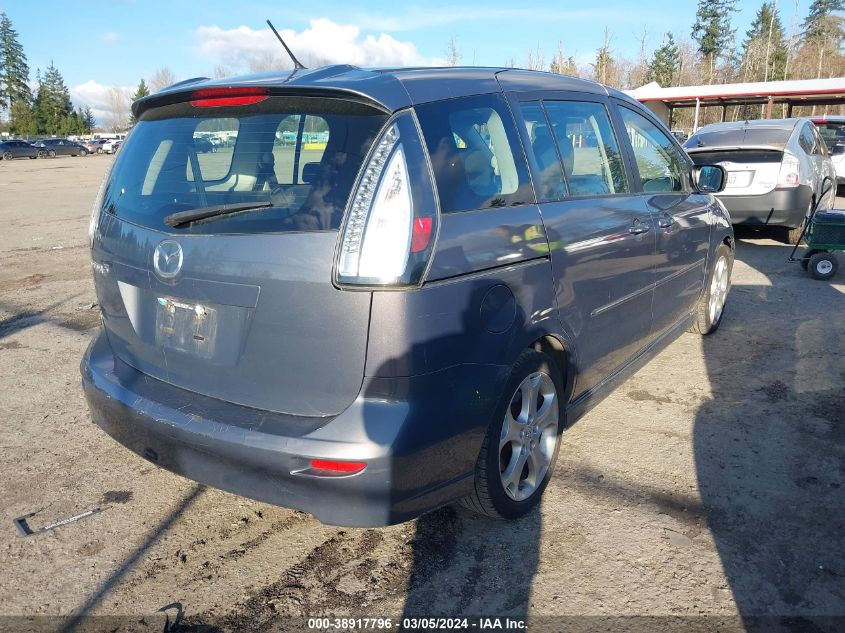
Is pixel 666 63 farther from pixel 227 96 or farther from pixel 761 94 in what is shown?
pixel 227 96

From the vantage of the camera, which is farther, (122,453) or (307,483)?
(122,453)

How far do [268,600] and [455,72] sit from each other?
86.7 inches

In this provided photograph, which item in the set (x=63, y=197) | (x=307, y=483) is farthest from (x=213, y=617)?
(x=63, y=197)

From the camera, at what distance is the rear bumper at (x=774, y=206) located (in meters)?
8.72

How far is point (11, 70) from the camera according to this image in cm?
9188

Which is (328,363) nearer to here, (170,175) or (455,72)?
(170,175)

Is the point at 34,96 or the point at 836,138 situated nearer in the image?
the point at 836,138

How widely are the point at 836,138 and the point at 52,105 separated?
9687 centimetres

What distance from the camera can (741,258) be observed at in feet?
29.3

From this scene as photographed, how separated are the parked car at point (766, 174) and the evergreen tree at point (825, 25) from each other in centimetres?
6271

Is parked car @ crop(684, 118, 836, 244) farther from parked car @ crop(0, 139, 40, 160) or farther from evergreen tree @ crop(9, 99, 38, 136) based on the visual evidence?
evergreen tree @ crop(9, 99, 38, 136)

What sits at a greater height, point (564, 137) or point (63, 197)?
point (564, 137)

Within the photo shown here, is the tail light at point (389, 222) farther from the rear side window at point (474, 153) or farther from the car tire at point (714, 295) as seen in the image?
the car tire at point (714, 295)

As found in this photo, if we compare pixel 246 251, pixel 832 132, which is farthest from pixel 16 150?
pixel 246 251
